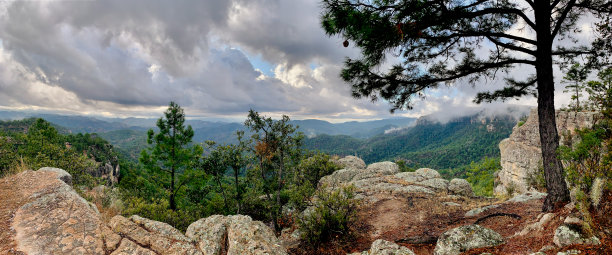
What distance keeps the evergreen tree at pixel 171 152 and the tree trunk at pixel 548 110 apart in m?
19.3

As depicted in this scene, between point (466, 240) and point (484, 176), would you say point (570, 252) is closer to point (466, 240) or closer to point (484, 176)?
point (466, 240)

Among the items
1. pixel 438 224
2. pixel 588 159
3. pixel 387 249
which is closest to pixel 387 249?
pixel 387 249

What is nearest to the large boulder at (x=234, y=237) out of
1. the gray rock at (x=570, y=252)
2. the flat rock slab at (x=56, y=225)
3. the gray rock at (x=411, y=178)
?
the flat rock slab at (x=56, y=225)

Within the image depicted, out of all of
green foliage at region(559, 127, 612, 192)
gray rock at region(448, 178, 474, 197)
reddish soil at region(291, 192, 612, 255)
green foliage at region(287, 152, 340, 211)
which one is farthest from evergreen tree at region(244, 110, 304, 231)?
gray rock at region(448, 178, 474, 197)

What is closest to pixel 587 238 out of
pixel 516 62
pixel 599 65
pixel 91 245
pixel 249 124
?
pixel 516 62

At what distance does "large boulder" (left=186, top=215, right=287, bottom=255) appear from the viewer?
19.7 ft

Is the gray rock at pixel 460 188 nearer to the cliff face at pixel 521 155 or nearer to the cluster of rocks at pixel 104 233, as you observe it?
the cluster of rocks at pixel 104 233

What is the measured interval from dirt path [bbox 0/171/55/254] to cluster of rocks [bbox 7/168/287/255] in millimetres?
80

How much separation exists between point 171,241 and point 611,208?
949cm

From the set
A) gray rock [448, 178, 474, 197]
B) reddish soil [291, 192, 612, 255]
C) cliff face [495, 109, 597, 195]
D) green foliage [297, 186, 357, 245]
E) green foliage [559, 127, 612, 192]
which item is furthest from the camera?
cliff face [495, 109, 597, 195]

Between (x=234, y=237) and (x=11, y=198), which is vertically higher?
(x=11, y=198)

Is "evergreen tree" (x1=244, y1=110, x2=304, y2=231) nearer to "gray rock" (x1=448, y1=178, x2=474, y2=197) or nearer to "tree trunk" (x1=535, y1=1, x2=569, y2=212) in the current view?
"tree trunk" (x1=535, y1=1, x2=569, y2=212)

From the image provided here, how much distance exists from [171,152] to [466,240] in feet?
63.5

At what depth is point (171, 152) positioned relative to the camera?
58.3ft
